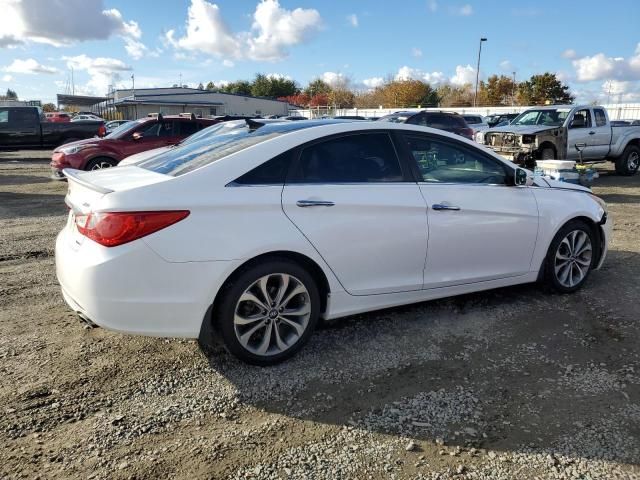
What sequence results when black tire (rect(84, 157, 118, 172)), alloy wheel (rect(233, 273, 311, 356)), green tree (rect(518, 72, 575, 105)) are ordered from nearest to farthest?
alloy wheel (rect(233, 273, 311, 356)) → black tire (rect(84, 157, 118, 172)) → green tree (rect(518, 72, 575, 105))

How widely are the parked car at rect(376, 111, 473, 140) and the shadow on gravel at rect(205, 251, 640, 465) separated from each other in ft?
35.9

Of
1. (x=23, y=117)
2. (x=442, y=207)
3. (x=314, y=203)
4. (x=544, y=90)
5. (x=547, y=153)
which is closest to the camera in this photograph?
(x=314, y=203)

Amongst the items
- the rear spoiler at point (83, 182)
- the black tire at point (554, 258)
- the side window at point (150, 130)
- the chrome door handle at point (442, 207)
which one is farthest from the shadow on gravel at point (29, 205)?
the black tire at point (554, 258)

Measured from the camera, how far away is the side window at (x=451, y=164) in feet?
13.6

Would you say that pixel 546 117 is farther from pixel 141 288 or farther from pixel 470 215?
pixel 141 288

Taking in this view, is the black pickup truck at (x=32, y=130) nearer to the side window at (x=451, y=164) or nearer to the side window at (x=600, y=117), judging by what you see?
the side window at (x=600, y=117)

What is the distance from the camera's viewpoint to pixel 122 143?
1231 centimetres

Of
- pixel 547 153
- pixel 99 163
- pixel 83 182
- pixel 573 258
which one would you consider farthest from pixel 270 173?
pixel 547 153

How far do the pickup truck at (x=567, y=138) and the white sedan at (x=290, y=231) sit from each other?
9063 mm

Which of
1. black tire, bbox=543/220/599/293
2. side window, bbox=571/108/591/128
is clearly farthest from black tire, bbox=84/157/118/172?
side window, bbox=571/108/591/128

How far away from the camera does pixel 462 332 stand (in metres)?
4.18

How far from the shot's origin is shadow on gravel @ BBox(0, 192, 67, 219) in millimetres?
8995

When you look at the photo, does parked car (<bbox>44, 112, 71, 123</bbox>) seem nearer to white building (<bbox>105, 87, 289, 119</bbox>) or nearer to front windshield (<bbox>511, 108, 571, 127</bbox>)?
white building (<bbox>105, 87, 289, 119</bbox>)

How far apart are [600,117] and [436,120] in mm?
4401
